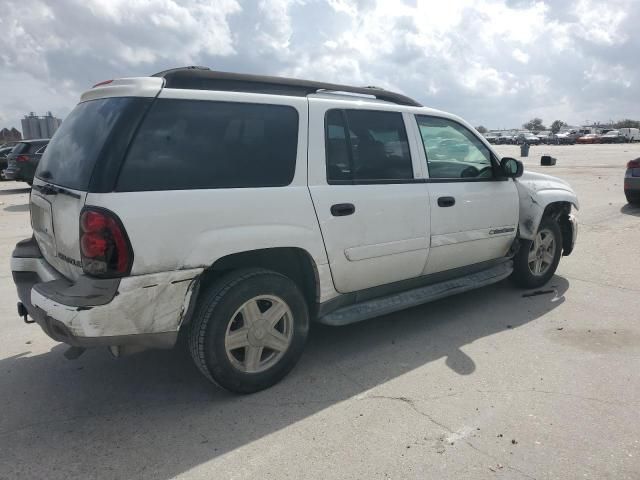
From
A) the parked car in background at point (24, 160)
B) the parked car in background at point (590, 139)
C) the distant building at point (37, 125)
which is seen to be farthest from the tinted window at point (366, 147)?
the parked car in background at point (590, 139)

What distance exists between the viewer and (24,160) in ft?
48.2

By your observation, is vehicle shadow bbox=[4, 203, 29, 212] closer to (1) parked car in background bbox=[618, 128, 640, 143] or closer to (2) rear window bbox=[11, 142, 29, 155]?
(2) rear window bbox=[11, 142, 29, 155]

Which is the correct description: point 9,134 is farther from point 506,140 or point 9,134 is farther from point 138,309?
point 138,309

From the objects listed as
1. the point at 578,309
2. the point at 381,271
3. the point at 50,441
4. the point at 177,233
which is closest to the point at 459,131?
the point at 381,271

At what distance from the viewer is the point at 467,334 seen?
425 cm

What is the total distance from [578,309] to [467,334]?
52.8 inches

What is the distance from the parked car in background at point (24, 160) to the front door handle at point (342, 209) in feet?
43.1

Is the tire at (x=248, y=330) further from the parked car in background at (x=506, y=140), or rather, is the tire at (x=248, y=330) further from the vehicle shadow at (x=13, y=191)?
the parked car in background at (x=506, y=140)

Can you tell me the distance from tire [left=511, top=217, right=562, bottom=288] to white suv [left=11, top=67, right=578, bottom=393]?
3.58 feet

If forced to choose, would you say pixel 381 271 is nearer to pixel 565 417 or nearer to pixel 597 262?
pixel 565 417

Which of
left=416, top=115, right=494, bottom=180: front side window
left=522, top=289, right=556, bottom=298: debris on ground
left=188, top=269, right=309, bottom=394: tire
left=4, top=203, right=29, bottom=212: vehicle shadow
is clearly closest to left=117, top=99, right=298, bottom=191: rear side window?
left=188, top=269, right=309, bottom=394: tire

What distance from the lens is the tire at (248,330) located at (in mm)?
3018

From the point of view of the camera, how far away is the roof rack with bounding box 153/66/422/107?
305cm

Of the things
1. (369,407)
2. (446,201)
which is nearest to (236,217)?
(369,407)
